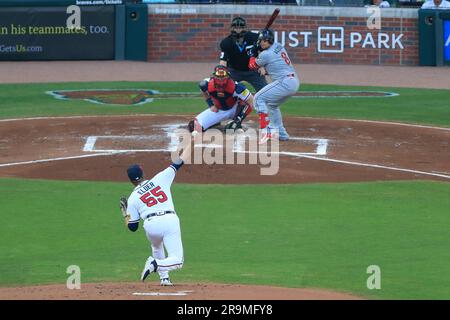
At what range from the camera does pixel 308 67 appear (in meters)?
30.7

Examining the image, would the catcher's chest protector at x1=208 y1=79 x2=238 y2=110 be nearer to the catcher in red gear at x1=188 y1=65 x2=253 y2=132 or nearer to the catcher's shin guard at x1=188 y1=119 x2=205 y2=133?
the catcher in red gear at x1=188 y1=65 x2=253 y2=132

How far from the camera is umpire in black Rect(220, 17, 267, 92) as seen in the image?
850 inches

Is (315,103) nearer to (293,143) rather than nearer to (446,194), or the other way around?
(293,143)

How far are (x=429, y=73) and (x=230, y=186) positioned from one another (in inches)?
527

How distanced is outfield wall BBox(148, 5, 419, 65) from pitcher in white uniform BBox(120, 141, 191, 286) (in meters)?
18.7

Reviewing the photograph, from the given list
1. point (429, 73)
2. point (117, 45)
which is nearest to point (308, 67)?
point (429, 73)

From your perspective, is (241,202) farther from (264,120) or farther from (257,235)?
(264,120)

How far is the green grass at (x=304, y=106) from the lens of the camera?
2419 centimetres

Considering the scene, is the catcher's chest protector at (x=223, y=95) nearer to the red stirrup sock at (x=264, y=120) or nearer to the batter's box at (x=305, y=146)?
the red stirrup sock at (x=264, y=120)

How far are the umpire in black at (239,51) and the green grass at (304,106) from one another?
8.52 feet

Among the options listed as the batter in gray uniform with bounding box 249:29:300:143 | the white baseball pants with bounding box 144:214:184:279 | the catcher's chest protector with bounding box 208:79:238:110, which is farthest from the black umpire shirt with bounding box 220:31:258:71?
the white baseball pants with bounding box 144:214:184:279

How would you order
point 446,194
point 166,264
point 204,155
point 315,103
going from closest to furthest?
point 166,264 → point 446,194 → point 204,155 → point 315,103

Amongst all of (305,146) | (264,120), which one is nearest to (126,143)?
(264,120)

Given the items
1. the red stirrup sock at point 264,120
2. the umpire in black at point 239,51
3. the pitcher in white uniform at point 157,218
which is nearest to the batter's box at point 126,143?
the red stirrup sock at point 264,120
